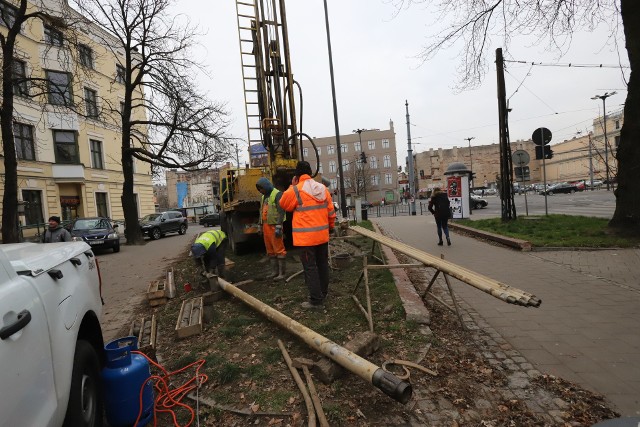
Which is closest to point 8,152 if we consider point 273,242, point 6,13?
point 6,13

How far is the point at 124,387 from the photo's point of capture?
263 cm

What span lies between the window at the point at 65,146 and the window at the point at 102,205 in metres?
3.43

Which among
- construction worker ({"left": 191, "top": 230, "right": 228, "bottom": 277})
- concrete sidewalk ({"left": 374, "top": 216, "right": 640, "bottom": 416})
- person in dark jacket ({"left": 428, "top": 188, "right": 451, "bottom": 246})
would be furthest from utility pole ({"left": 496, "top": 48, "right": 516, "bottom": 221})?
construction worker ({"left": 191, "top": 230, "right": 228, "bottom": 277})

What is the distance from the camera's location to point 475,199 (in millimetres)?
30812

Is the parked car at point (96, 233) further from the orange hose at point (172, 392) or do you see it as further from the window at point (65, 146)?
the orange hose at point (172, 392)

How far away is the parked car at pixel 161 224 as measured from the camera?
22812 millimetres

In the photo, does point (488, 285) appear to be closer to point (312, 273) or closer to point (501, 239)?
point (312, 273)

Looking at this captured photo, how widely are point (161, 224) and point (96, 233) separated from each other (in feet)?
25.3

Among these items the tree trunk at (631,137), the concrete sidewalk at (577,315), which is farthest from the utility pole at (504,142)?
the concrete sidewalk at (577,315)

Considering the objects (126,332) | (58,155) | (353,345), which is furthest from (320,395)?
(58,155)

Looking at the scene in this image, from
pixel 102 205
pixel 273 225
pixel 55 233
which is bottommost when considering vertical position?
pixel 273 225

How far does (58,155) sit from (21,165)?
3.11 metres

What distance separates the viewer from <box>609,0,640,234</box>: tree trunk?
8.69 meters

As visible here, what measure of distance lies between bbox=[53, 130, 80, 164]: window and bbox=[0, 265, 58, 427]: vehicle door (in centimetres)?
2825
